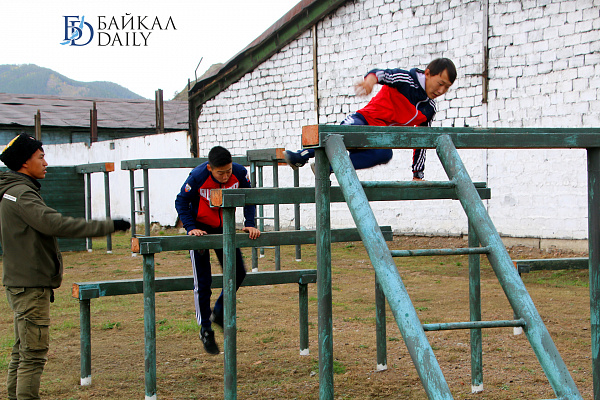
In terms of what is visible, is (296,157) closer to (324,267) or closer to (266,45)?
(324,267)

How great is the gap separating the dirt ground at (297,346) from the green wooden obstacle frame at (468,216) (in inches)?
64.4

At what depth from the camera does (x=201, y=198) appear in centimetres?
443

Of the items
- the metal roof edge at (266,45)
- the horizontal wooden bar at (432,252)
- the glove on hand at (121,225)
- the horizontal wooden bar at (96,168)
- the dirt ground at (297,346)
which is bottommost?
the dirt ground at (297,346)

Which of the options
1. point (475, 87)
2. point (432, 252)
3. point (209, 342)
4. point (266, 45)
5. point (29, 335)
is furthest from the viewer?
point (266, 45)

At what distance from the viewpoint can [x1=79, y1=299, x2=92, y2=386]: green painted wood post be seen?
3953 mm

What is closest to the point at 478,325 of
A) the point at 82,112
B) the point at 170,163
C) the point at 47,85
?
the point at 170,163

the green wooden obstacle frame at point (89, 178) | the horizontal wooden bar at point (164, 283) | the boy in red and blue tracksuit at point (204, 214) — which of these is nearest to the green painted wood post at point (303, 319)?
the horizontal wooden bar at point (164, 283)

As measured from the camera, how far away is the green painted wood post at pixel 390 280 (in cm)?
180

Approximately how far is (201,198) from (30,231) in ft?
4.37

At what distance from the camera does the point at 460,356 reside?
15.4 ft

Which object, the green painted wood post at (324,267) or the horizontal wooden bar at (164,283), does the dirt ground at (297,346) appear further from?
the green painted wood post at (324,267)

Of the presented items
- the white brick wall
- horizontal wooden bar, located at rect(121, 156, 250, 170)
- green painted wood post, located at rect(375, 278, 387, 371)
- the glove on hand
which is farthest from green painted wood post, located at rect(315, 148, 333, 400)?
the white brick wall

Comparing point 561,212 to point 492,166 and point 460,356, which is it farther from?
Answer: point 460,356

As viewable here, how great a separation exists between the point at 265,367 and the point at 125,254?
8.22 metres
